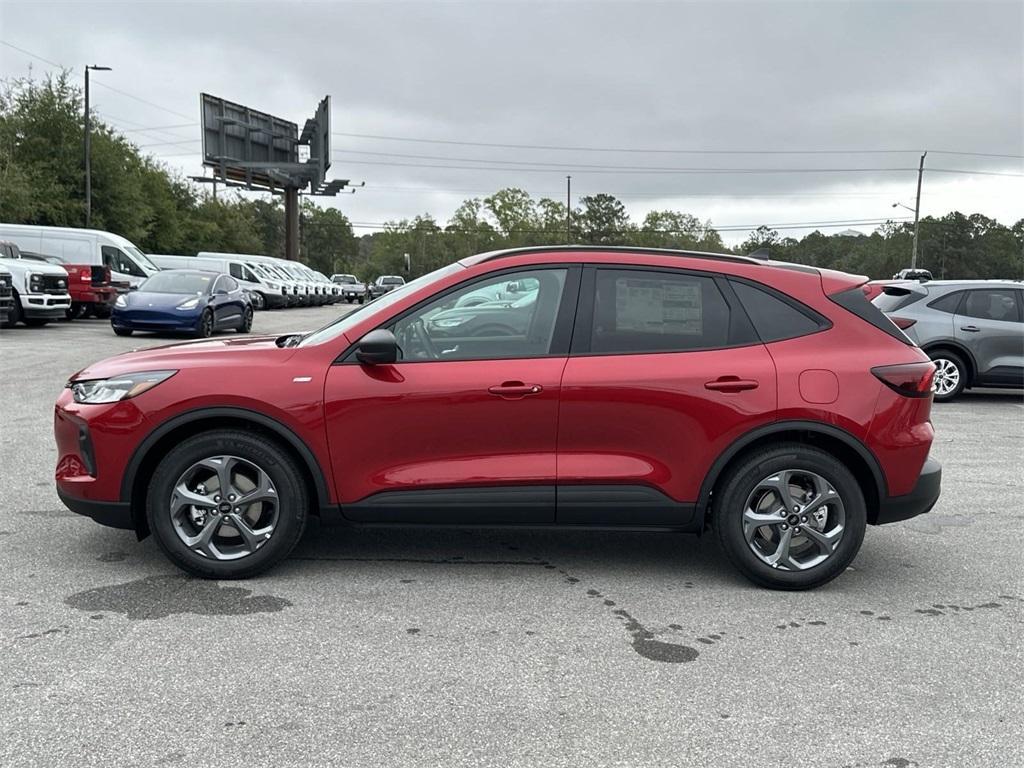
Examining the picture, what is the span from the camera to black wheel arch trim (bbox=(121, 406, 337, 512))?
4375 mm

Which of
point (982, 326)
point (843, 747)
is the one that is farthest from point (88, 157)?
point (843, 747)

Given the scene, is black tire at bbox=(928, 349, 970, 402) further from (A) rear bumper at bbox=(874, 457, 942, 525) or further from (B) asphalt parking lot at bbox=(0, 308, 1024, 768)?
(A) rear bumper at bbox=(874, 457, 942, 525)

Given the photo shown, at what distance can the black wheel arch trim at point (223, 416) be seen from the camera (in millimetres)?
4375

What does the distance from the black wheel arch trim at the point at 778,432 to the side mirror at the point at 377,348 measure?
1633 millimetres

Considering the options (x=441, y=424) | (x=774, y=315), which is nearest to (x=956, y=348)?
(x=774, y=315)

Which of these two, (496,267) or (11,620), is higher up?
(496,267)

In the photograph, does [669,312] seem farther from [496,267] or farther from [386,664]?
[386,664]

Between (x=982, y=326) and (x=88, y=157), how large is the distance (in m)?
36.0

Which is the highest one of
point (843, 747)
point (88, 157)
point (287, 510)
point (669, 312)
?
point (88, 157)

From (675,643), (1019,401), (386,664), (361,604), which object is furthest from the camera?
(1019,401)

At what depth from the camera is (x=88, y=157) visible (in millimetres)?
37719

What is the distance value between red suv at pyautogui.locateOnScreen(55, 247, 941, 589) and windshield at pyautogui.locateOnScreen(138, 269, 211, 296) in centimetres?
1586

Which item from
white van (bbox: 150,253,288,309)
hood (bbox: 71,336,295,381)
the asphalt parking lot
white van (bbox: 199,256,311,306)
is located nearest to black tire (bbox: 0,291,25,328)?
the asphalt parking lot

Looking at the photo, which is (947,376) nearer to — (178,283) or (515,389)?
(515,389)
